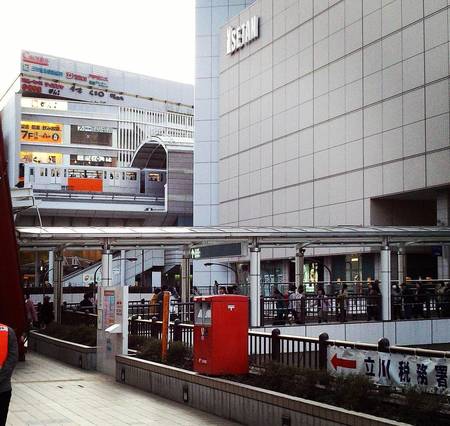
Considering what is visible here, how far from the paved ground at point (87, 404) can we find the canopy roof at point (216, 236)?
7.68 metres

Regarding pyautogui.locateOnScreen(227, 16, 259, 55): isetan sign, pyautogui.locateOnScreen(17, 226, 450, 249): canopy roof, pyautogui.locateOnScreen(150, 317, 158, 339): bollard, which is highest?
pyautogui.locateOnScreen(227, 16, 259, 55): isetan sign

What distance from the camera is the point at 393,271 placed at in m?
45.6

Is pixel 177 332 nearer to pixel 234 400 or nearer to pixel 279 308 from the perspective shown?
pixel 234 400

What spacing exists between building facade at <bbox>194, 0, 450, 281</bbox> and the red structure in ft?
83.0

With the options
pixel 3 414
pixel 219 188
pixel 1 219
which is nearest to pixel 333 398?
pixel 3 414

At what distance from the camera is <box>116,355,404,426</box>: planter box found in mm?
10838

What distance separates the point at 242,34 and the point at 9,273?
44.2m

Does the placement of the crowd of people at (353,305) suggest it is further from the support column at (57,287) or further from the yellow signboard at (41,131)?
the yellow signboard at (41,131)

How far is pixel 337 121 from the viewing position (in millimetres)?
49312

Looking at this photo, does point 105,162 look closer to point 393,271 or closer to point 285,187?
point 285,187

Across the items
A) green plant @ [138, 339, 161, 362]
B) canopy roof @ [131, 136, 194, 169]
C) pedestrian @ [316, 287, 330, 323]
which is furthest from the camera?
canopy roof @ [131, 136, 194, 169]

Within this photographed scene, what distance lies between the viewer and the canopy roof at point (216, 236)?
26797 millimetres

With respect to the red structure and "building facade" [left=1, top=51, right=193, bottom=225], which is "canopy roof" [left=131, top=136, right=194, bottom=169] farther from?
the red structure

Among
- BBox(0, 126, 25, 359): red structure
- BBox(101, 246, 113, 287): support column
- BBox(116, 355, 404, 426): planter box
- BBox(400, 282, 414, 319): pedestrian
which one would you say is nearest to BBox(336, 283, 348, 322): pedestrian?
BBox(400, 282, 414, 319): pedestrian
